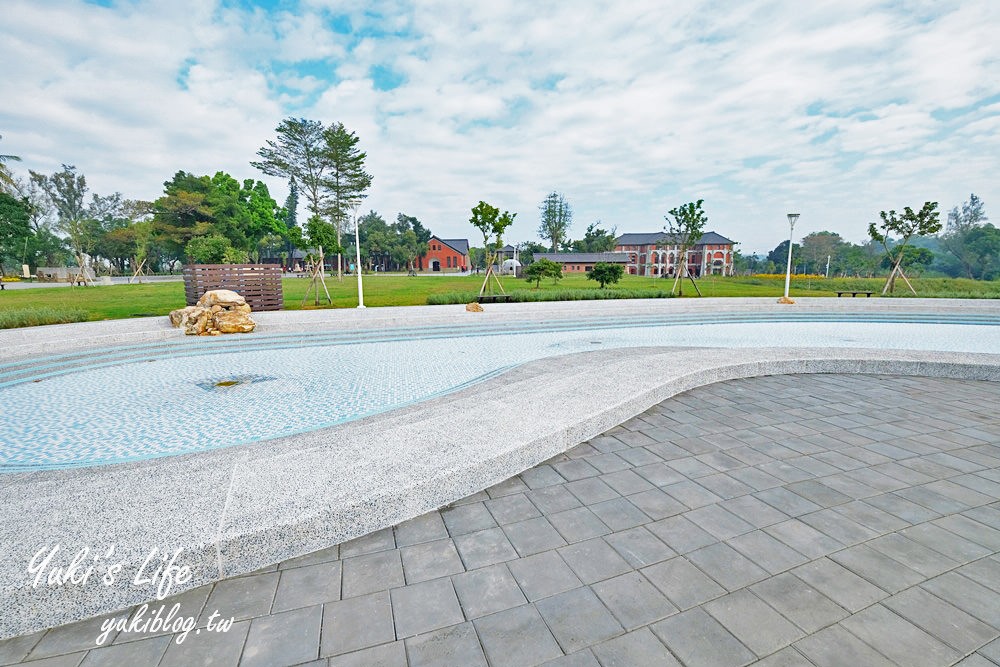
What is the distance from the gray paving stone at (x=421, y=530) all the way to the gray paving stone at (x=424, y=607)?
338mm

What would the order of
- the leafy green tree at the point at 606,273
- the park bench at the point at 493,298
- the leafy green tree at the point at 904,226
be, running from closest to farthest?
the park bench at the point at 493,298, the leafy green tree at the point at 904,226, the leafy green tree at the point at 606,273

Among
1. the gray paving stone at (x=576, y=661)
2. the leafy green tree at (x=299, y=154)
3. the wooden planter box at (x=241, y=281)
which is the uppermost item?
the leafy green tree at (x=299, y=154)

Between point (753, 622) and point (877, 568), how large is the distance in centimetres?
82

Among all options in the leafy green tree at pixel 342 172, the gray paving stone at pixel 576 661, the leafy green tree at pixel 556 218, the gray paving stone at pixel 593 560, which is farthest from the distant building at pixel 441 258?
the gray paving stone at pixel 576 661

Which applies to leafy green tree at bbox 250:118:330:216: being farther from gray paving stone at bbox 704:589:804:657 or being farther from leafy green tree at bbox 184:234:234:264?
gray paving stone at bbox 704:589:804:657

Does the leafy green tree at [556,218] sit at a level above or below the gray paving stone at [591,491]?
above

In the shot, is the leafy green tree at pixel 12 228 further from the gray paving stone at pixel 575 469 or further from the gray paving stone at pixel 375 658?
the gray paving stone at pixel 375 658

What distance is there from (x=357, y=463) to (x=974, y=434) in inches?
198

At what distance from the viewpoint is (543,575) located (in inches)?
75.2

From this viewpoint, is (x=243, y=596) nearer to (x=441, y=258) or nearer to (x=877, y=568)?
(x=877, y=568)

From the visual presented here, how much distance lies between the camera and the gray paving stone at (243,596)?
1699mm

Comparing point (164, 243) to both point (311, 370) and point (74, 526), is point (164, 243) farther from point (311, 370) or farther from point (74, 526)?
point (74, 526)

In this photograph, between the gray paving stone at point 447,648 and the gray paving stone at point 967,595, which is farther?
the gray paving stone at point 967,595

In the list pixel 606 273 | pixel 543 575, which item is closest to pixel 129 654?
pixel 543 575
